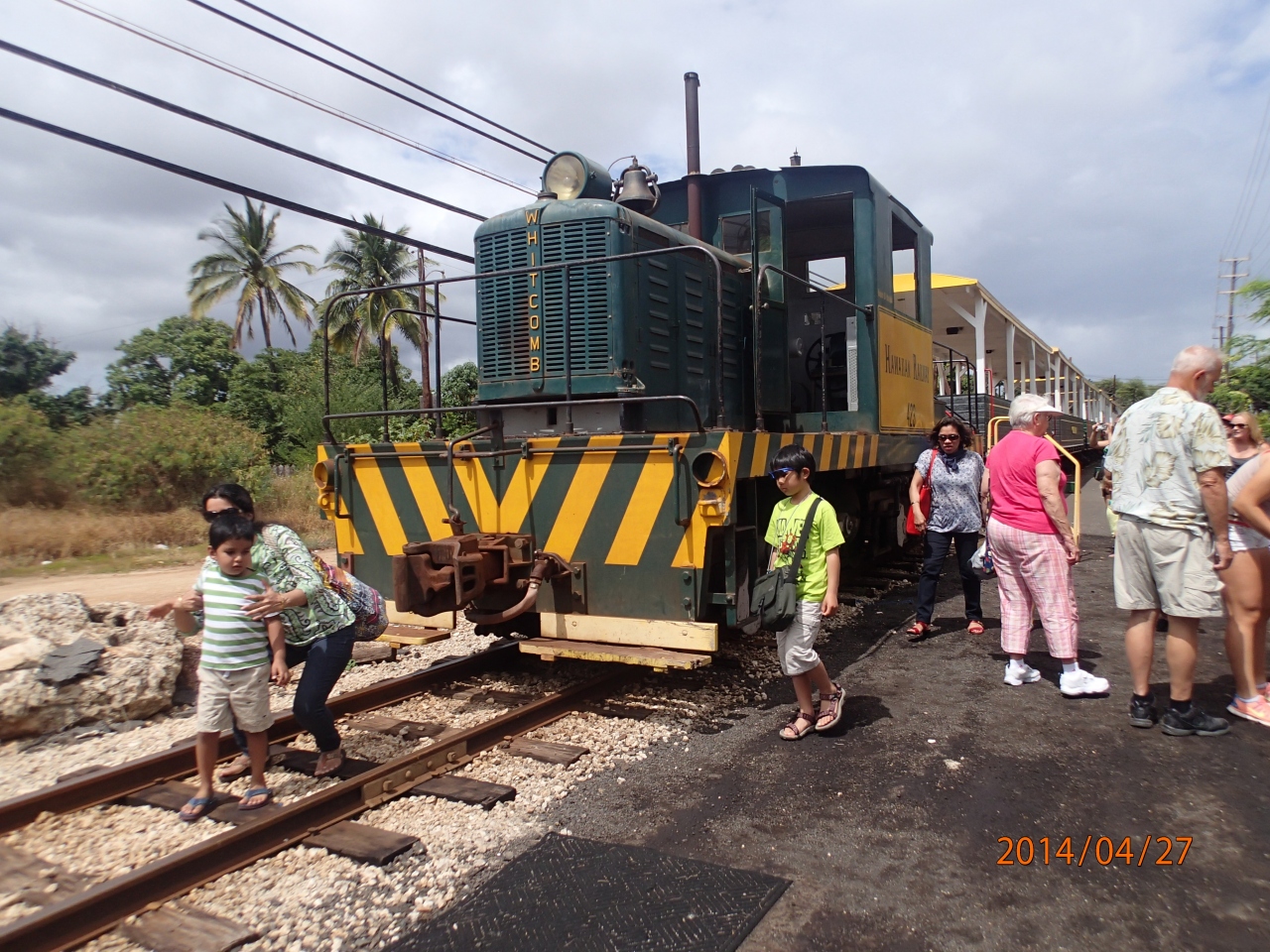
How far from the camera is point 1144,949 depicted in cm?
229

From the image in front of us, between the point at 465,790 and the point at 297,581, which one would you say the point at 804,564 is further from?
the point at 297,581

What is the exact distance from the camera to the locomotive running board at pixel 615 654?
4051mm

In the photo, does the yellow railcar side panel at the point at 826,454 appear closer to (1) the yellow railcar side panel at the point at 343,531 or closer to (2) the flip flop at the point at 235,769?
(1) the yellow railcar side panel at the point at 343,531

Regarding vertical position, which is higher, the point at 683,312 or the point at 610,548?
the point at 683,312

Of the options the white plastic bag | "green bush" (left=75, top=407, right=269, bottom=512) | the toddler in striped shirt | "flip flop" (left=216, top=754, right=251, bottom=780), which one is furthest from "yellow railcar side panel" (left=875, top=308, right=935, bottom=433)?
"green bush" (left=75, top=407, right=269, bottom=512)

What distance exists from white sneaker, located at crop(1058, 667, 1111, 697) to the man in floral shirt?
41cm

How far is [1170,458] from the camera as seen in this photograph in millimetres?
3764

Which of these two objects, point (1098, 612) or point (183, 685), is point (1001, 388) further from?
point (183, 685)

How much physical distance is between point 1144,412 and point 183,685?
562cm

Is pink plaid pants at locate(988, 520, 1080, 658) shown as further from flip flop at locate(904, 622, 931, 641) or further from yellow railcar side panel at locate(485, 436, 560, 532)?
yellow railcar side panel at locate(485, 436, 560, 532)

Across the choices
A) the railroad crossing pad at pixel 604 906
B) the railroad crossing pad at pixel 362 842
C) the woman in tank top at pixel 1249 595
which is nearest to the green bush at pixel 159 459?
the railroad crossing pad at pixel 362 842

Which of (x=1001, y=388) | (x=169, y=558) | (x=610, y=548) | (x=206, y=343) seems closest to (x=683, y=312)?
(x=610, y=548)

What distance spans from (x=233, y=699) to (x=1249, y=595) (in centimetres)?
461

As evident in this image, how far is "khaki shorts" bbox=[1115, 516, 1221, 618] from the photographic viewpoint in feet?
12.0
